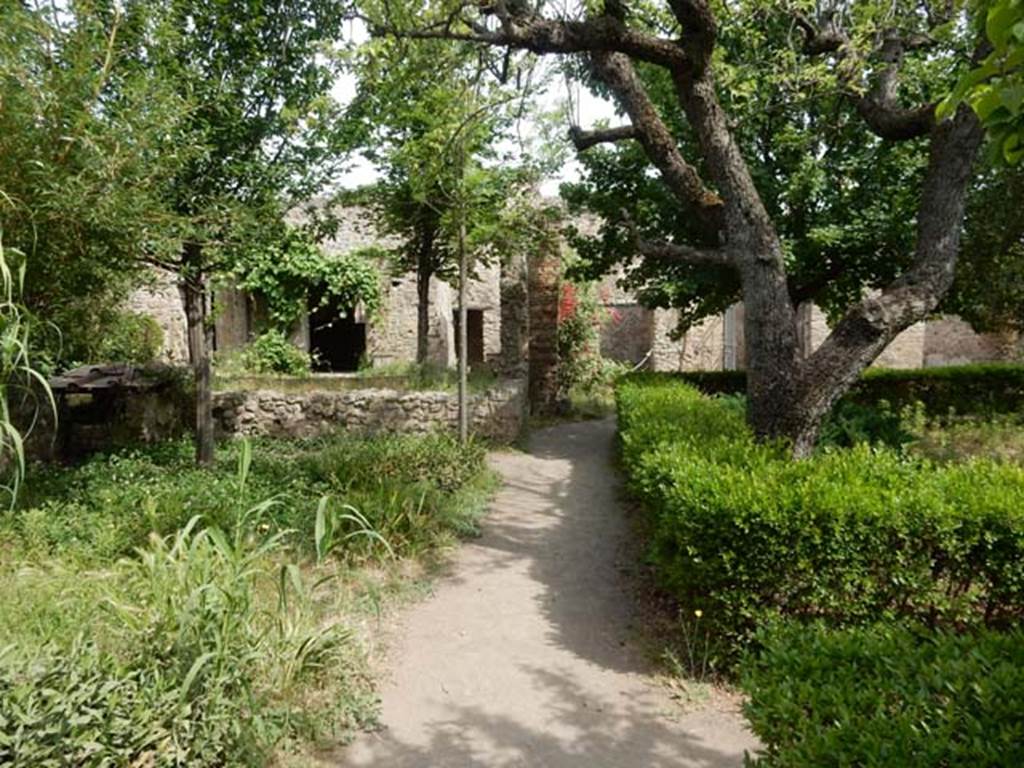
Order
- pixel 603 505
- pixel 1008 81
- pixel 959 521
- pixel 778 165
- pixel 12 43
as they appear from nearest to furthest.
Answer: pixel 1008 81 → pixel 959 521 → pixel 12 43 → pixel 603 505 → pixel 778 165

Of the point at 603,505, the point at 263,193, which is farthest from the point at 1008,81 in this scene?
the point at 263,193

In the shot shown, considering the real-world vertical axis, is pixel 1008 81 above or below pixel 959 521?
above

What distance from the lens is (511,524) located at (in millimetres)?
5879

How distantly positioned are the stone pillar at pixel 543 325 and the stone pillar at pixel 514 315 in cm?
131

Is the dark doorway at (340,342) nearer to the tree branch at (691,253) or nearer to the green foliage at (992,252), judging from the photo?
the tree branch at (691,253)

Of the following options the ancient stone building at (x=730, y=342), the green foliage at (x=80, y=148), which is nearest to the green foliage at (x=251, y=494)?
the green foliage at (x=80, y=148)

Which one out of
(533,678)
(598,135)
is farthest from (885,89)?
(533,678)

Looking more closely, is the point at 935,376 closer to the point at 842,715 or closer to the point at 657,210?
the point at 657,210

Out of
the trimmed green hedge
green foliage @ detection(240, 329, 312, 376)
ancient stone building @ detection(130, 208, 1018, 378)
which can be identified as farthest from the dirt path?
green foliage @ detection(240, 329, 312, 376)

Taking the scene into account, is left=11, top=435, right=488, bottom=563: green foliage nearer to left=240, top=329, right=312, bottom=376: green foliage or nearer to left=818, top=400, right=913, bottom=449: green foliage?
left=818, top=400, right=913, bottom=449: green foliage

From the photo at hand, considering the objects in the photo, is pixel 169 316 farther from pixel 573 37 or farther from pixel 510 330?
pixel 573 37

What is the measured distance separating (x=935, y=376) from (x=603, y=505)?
8.69 meters

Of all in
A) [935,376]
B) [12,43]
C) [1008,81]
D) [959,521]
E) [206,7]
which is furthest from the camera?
[935,376]

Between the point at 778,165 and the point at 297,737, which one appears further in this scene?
the point at 778,165
